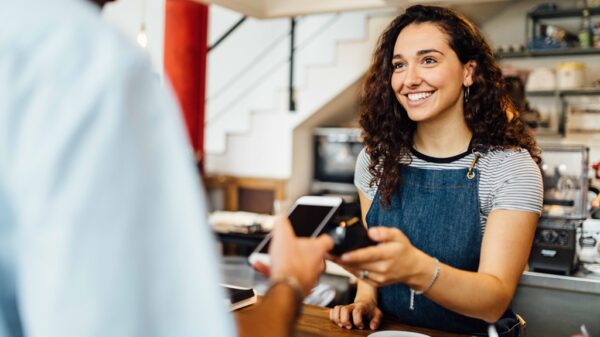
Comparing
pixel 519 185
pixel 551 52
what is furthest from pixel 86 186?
pixel 551 52

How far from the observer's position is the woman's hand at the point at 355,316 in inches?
57.1

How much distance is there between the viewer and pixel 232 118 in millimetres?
6188

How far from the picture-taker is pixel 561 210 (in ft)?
8.84

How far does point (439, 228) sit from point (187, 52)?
412 centimetres

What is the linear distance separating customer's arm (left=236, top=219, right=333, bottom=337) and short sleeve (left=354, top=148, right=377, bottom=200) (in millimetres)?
969

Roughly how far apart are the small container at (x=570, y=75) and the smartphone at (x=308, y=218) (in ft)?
15.6

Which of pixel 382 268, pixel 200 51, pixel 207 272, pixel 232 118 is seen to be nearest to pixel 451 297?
pixel 382 268

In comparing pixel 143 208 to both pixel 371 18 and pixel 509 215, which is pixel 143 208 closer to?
pixel 509 215

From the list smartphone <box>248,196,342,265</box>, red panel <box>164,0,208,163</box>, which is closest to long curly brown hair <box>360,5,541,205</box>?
smartphone <box>248,196,342,265</box>

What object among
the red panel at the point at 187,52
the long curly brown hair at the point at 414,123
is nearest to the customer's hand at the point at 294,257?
the long curly brown hair at the point at 414,123

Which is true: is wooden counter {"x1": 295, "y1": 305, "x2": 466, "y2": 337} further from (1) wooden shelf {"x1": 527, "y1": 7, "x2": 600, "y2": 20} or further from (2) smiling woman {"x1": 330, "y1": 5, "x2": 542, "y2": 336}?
(1) wooden shelf {"x1": 527, "y1": 7, "x2": 600, "y2": 20}

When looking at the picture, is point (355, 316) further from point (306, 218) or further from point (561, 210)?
point (561, 210)

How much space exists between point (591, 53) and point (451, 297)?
5130 millimetres

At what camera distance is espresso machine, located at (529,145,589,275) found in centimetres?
230
